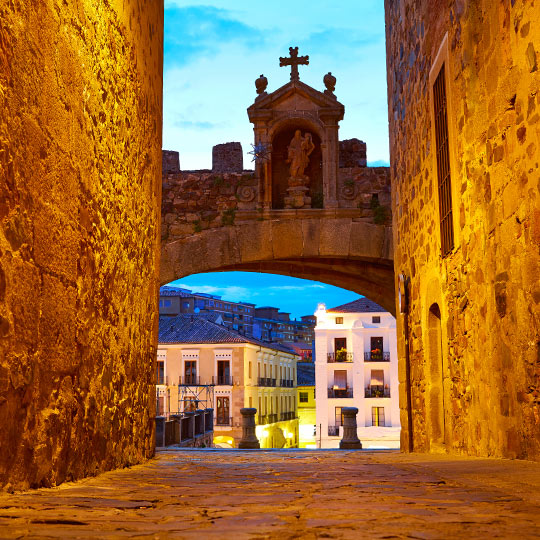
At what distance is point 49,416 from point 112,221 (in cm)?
151

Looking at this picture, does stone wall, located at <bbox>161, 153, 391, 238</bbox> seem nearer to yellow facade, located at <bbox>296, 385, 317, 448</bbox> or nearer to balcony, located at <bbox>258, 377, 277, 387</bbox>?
balcony, located at <bbox>258, 377, 277, 387</bbox>

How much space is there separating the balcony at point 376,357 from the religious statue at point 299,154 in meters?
23.3

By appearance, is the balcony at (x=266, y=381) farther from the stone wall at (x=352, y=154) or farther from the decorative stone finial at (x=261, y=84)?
the decorative stone finial at (x=261, y=84)

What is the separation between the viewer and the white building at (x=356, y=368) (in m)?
33.5

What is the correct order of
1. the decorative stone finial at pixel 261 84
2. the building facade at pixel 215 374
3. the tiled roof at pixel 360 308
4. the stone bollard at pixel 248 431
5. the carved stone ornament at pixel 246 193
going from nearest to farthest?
the carved stone ornament at pixel 246 193 → the decorative stone finial at pixel 261 84 → the stone bollard at pixel 248 431 → the building facade at pixel 215 374 → the tiled roof at pixel 360 308

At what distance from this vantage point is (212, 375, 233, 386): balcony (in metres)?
34.3

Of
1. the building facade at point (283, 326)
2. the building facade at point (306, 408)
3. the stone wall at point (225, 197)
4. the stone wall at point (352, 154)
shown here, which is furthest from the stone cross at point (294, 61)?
the building facade at point (283, 326)

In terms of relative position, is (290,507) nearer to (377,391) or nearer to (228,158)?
(228,158)

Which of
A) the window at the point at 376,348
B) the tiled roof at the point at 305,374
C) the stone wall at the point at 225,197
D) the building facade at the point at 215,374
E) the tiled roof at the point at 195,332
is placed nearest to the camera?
the stone wall at the point at 225,197

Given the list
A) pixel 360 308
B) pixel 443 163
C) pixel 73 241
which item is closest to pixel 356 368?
pixel 360 308

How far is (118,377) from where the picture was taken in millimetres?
4434

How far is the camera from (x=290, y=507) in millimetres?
2318

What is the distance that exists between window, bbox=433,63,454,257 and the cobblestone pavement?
312cm

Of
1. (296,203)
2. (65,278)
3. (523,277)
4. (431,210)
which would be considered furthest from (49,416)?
(296,203)
